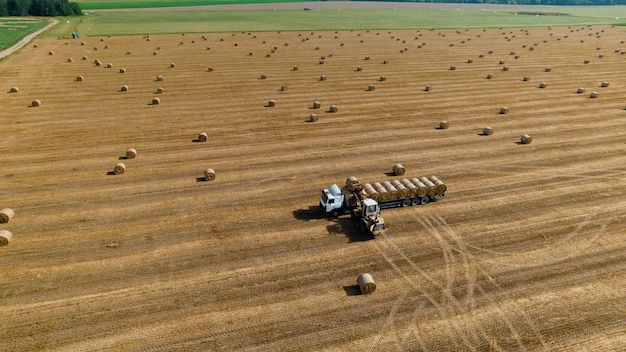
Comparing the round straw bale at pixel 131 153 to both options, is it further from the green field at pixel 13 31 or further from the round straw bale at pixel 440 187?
the green field at pixel 13 31

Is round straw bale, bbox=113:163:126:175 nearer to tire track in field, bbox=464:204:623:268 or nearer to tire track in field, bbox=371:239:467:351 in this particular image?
tire track in field, bbox=371:239:467:351

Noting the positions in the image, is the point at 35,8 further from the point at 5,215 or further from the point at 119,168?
the point at 5,215

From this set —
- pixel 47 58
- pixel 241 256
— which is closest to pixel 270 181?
pixel 241 256

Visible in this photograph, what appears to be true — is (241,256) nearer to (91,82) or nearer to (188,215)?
(188,215)

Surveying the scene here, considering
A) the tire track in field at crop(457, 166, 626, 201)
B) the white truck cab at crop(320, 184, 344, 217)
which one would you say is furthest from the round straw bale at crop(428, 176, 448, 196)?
the white truck cab at crop(320, 184, 344, 217)

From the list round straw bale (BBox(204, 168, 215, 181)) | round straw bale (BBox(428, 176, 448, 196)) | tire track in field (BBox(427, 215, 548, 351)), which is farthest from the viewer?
round straw bale (BBox(204, 168, 215, 181))

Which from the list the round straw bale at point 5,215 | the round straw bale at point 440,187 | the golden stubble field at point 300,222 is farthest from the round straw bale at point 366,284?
the round straw bale at point 5,215
